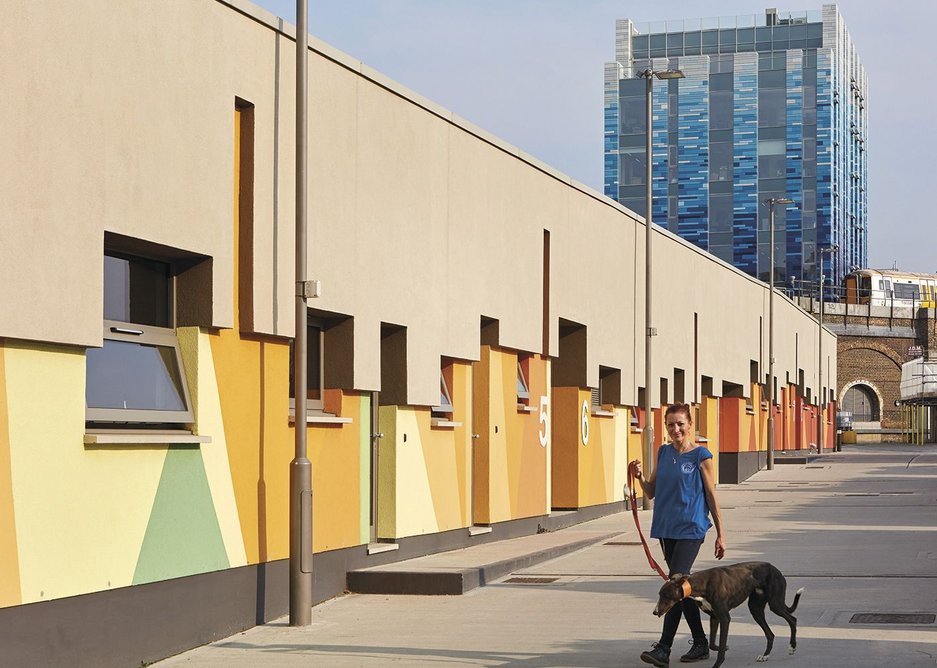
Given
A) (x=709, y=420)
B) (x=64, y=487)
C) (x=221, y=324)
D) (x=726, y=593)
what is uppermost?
(x=221, y=324)

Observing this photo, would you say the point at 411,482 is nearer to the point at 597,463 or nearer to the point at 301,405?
the point at 301,405

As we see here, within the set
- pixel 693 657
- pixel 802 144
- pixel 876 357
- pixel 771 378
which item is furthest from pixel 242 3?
pixel 802 144

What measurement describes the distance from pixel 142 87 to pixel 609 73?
5543 inches

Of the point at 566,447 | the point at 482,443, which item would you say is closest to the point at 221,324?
the point at 482,443

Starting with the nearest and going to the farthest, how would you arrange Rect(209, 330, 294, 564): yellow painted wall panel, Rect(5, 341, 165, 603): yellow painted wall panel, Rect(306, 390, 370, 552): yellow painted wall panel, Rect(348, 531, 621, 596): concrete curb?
Rect(5, 341, 165, 603): yellow painted wall panel → Rect(209, 330, 294, 564): yellow painted wall panel → Rect(306, 390, 370, 552): yellow painted wall panel → Rect(348, 531, 621, 596): concrete curb

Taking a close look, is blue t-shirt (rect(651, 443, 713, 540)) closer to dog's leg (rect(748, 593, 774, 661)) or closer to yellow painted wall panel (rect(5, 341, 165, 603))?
dog's leg (rect(748, 593, 774, 661))

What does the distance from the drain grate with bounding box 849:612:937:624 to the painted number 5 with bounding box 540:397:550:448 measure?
11.0 meters

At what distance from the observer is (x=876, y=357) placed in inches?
4090

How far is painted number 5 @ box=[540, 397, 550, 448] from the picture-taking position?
79.4ft

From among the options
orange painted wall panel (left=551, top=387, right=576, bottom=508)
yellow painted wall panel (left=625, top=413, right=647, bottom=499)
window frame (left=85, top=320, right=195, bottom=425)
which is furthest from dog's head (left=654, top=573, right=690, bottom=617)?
yellow painted wall panel (left=625, top=413, right=647, bottom=499)

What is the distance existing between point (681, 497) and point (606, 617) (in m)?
3.09

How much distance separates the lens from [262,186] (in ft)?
44.9

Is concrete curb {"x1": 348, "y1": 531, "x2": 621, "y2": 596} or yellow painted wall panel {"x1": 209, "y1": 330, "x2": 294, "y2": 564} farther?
concrete curb {"x1": 348, "y1": 531, "x2": 621, "y2": 596}

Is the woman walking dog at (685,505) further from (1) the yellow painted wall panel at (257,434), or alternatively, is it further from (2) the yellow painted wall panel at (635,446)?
(2) the yellow painted wall panel at (635,446)
